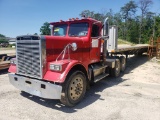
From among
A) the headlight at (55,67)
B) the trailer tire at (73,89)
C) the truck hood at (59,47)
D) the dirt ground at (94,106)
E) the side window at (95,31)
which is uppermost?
the side window at (95,31)

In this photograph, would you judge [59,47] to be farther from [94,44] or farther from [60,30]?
[94,44]

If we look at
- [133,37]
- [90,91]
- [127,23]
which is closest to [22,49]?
[90,91]

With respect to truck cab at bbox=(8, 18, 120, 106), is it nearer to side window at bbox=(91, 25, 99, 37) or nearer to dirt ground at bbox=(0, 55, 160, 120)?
side window at bbox=(91, 25, 99, 37)

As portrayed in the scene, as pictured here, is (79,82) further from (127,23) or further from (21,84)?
(127,23)

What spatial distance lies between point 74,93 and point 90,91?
159cm

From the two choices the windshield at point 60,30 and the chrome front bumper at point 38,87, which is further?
the windshield at point 60,30

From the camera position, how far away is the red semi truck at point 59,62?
4723 mm

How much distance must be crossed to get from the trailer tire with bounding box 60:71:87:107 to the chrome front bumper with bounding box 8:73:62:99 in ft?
1.02

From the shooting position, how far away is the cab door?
21.3 feet

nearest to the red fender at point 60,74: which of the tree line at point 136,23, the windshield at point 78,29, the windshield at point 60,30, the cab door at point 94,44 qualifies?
the windshield at point 78,29

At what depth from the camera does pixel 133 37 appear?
5394 centimetres

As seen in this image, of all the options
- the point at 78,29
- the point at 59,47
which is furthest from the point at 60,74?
the point at 78,29

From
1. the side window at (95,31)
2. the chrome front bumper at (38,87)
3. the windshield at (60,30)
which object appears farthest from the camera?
the windshield at (60,30)

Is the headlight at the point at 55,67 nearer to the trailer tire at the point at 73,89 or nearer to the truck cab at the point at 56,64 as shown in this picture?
the truck cab at the point at 56,64
